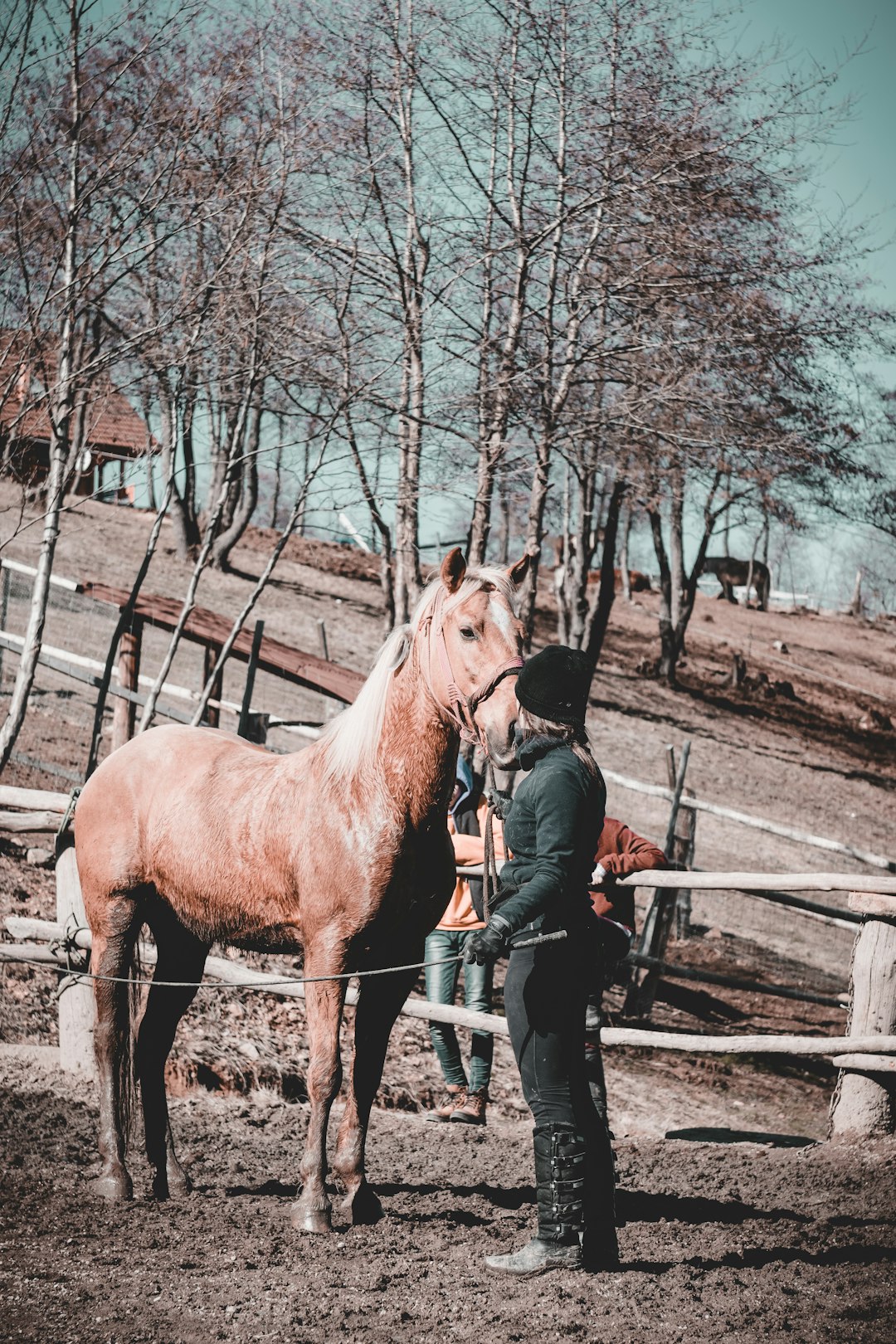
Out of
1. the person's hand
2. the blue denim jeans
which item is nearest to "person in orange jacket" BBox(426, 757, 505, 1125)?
the blue denim jeans

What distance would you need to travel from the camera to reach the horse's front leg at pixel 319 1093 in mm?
3506

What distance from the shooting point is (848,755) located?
2264 cm

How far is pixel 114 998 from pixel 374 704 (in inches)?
60.3

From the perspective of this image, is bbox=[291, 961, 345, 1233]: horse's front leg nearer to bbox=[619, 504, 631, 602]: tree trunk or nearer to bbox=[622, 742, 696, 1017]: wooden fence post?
bbox=[622, 742, 696, 1017]: wooden fence post

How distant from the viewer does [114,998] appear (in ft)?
13.5

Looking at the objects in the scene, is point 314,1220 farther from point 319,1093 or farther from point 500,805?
point 500,805

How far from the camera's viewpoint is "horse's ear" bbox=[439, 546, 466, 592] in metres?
3.47

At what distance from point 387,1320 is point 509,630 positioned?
1.94 meters

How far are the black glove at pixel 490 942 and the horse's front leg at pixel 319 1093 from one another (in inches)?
24.4

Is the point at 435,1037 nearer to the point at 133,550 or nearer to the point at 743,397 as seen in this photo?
the point at 743,397

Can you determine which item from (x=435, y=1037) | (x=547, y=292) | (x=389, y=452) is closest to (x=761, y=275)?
(x=547, y=292)

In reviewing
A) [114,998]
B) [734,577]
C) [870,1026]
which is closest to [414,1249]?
[114,998]

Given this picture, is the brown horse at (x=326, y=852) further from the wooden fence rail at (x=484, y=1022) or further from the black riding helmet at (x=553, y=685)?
the wooden fence rail at (x=484, y=1022)

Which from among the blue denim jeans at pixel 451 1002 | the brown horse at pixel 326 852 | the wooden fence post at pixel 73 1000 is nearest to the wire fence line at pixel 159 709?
the blue denim jeans at pixel 451 1002
